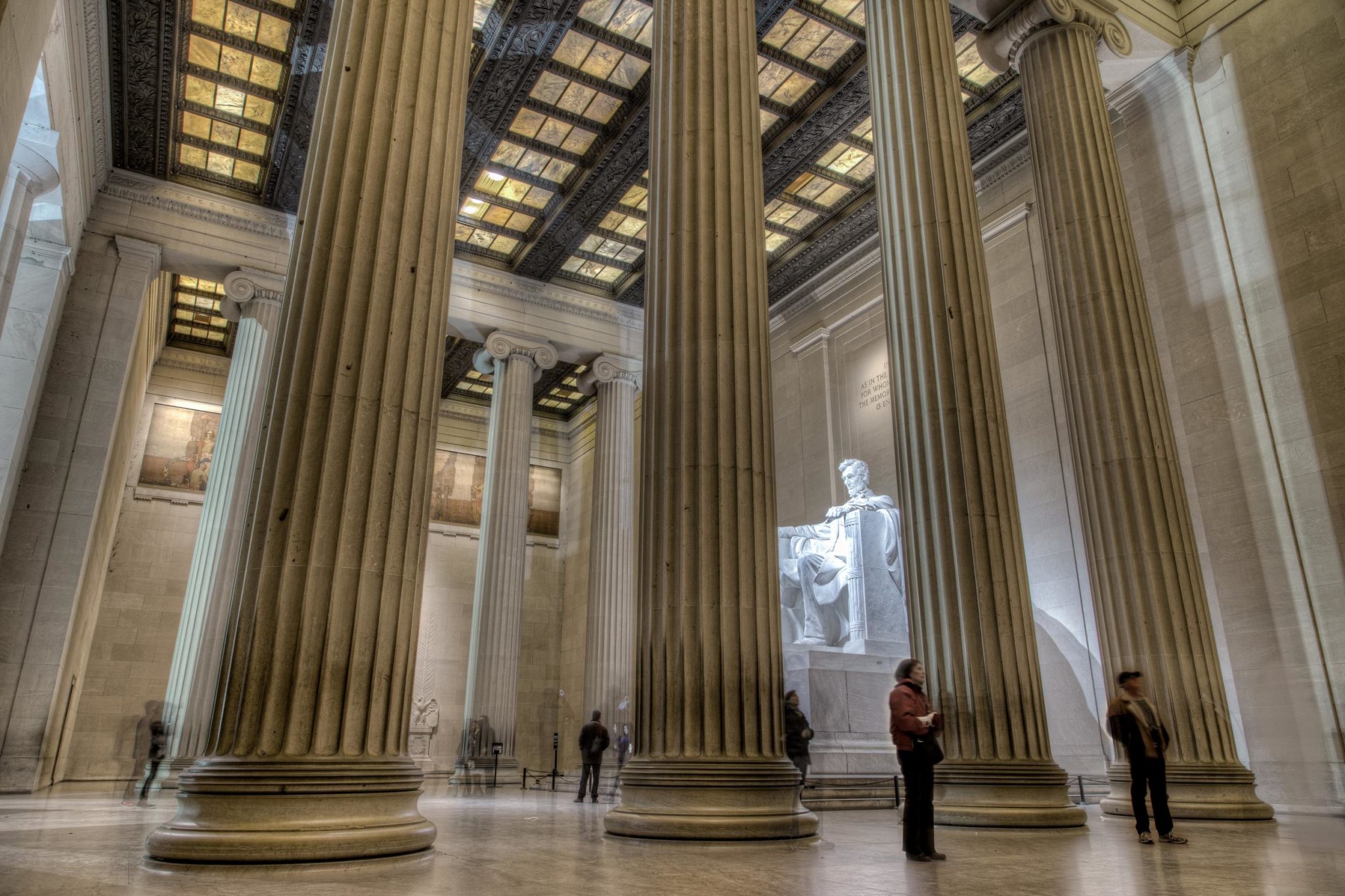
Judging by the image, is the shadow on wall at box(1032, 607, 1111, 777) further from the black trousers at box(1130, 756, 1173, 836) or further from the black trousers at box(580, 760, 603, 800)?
the black trousers at box(1130, 756, 1173, 836)

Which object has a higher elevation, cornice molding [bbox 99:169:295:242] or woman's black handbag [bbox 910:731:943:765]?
cornice molding [bbox 99:169:295:242]

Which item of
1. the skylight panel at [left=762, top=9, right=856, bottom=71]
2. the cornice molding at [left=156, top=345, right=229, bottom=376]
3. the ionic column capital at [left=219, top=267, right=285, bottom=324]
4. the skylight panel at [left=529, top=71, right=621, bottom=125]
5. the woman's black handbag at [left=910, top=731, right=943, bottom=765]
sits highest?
the skylight panel at [left=762, top=9, right=856, bottom=71]

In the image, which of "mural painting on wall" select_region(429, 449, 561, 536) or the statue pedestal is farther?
"mural painting on wall" select_region(429, 449, 561, 536)

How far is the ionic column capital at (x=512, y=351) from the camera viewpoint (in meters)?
20.7

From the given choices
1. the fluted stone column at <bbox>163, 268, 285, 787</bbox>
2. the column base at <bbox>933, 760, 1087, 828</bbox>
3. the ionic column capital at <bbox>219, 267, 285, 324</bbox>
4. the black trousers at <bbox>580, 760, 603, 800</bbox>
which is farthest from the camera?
the ionic column capital at <bbox>219, 267, 285, 324</bbox>

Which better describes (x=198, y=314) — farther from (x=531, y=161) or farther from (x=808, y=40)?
(x=808, y=40)

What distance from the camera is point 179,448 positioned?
2427 cm

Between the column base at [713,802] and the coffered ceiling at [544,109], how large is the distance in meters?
10.1

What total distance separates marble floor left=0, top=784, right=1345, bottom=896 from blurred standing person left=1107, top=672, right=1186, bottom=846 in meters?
0.24

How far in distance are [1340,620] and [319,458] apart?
462 inches

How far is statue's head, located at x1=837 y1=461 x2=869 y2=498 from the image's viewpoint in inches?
541

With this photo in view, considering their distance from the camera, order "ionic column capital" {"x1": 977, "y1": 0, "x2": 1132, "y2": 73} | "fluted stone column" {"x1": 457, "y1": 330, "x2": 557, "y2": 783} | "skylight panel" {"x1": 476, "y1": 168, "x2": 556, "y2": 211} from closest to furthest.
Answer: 1. "ionic column capital" {"x1": 977, "y1": 0, "x2": 1132, "y2": 73}
2. "fluted stone column" {"x1": 457, "y1": 330, "x2": 557, "y2": 783}
3. "skylight panel" {"x1": 476, "y1": 168, "x2": 556, "y2": 211}

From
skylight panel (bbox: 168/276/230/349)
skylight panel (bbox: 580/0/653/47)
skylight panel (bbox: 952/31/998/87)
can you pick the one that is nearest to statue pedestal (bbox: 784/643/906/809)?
skylight panel (bbox: 580/0/653/47)

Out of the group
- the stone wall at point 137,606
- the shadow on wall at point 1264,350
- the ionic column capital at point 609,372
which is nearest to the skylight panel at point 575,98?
the ionic column capital at point 609,372
